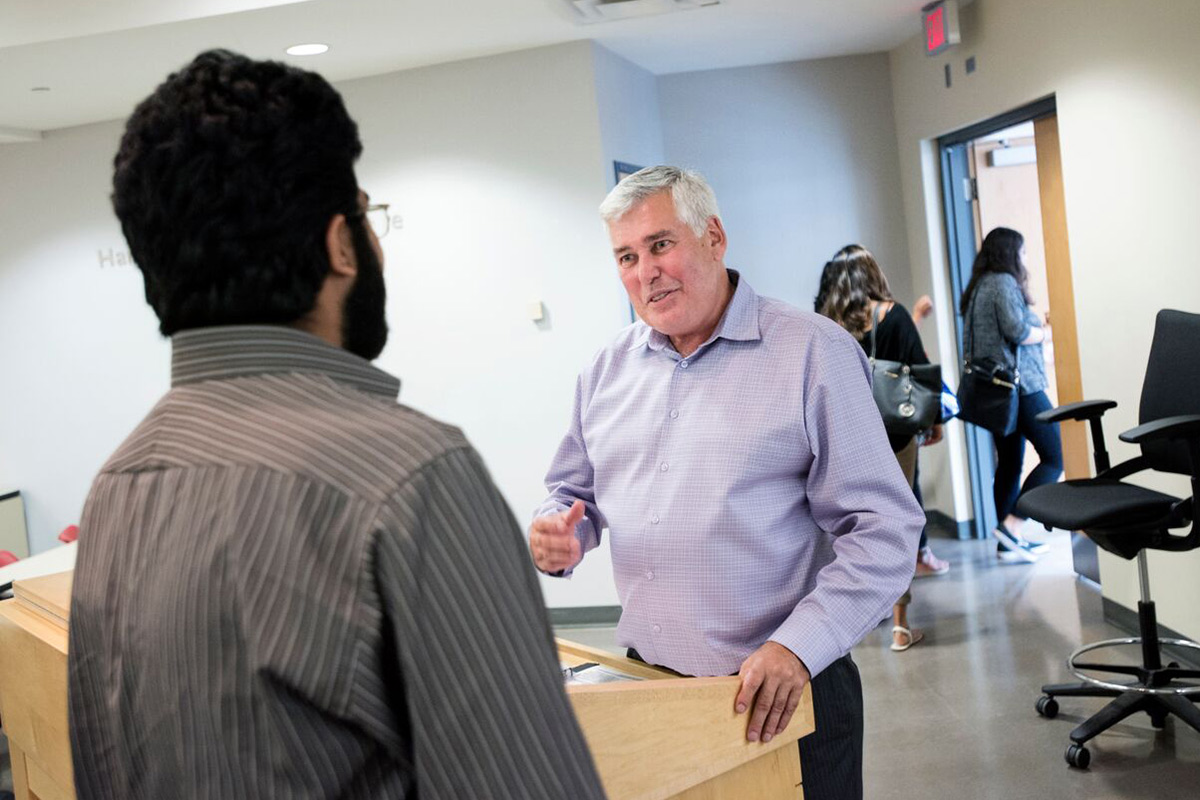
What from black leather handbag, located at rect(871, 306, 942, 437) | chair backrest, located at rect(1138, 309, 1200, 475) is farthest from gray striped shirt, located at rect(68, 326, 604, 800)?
black leather handbag, located at rect(871, 306, 942, 437)

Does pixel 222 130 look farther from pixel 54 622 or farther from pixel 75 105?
pixel 75 105

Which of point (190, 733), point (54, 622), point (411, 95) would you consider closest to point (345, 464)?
point (190, 733)

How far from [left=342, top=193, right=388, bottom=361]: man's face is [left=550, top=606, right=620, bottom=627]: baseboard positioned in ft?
16.5

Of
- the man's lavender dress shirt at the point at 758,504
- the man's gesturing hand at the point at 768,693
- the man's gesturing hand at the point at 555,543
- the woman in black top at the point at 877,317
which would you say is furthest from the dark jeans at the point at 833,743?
the woman in black top at the point at 877,317

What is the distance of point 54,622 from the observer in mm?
1775

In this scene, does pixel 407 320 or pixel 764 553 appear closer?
pixel 764 553

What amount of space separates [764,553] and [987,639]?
3.45 metres

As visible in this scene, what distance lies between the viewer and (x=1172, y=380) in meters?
3.91

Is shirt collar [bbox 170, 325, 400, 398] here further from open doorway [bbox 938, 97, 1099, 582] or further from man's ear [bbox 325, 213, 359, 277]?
open doorway [bbox 938, 97, 1099, 582]

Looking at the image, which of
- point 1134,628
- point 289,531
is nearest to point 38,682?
point 289,531

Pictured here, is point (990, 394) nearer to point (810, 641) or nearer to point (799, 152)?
point (799, 152)

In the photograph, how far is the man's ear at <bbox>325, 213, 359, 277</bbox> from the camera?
87 centimetres

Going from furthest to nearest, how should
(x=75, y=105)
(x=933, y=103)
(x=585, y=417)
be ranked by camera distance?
1. (x=933, y=103)
2. (x=75, y=105)
3. (x=585, y=417)

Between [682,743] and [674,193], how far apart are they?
988mm
